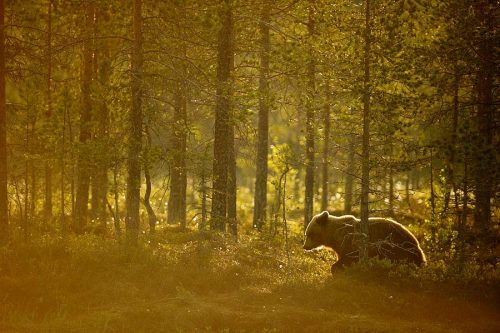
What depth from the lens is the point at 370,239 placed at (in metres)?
17.0

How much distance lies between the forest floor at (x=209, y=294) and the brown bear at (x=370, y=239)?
104 cm

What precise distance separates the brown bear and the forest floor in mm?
1038

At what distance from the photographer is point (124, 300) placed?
12.8 m

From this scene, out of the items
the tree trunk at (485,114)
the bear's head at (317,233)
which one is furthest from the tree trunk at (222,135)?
the tree trunk at (485,114)

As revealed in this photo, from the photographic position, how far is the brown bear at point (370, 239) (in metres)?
16.4

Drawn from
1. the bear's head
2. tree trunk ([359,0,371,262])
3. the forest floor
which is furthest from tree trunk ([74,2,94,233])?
tree trunk ([359,0,371,262])

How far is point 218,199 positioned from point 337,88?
5.04 m

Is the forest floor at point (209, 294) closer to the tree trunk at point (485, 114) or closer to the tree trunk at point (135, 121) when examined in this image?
the tree trunk at point (135, 121)

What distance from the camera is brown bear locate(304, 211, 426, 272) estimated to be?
1642 centimetres

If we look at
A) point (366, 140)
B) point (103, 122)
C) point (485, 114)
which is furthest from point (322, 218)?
point (103, 122)

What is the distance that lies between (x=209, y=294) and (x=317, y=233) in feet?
18.0

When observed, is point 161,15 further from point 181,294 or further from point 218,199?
point 181,294

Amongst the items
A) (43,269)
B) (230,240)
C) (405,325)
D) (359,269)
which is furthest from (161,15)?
(405,325)

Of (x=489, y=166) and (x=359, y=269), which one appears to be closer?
(x=489, y=166)
